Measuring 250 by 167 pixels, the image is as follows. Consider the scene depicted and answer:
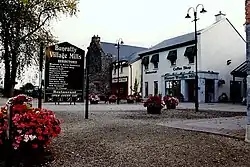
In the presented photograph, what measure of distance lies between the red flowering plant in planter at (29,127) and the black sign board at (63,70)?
6.51 m

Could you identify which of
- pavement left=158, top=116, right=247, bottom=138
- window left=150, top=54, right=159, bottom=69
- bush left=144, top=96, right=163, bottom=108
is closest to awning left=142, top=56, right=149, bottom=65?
window left=150, top=54, right=159, bottom=69

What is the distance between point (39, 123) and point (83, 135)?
3.26 m

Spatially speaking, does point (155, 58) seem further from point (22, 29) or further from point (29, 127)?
point (29, 127)

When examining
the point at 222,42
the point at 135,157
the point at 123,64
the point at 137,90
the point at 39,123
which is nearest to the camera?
the point at 39,123

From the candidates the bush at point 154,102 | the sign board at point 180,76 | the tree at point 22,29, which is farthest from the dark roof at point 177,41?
the bush at point 154,102

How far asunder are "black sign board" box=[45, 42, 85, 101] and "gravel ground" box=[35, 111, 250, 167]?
374cm

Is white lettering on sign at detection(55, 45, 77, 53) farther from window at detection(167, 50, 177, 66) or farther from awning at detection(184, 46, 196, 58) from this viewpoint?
window at detection(167, 50, 177, 66)

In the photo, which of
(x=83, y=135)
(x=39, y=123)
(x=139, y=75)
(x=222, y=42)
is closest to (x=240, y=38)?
(x=222, y=42)

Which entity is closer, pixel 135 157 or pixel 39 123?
pixel 39 123

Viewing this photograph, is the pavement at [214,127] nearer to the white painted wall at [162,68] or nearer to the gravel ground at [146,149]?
the gravel ground at [146,149]

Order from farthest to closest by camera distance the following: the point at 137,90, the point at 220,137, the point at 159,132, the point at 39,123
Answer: the point at 137,90
the point at 159,132
the point at 220,137
the point at 39,123

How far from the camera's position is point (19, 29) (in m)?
13.5

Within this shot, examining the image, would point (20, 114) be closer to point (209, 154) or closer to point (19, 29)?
point (209, 154)

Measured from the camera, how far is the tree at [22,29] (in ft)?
39.7
